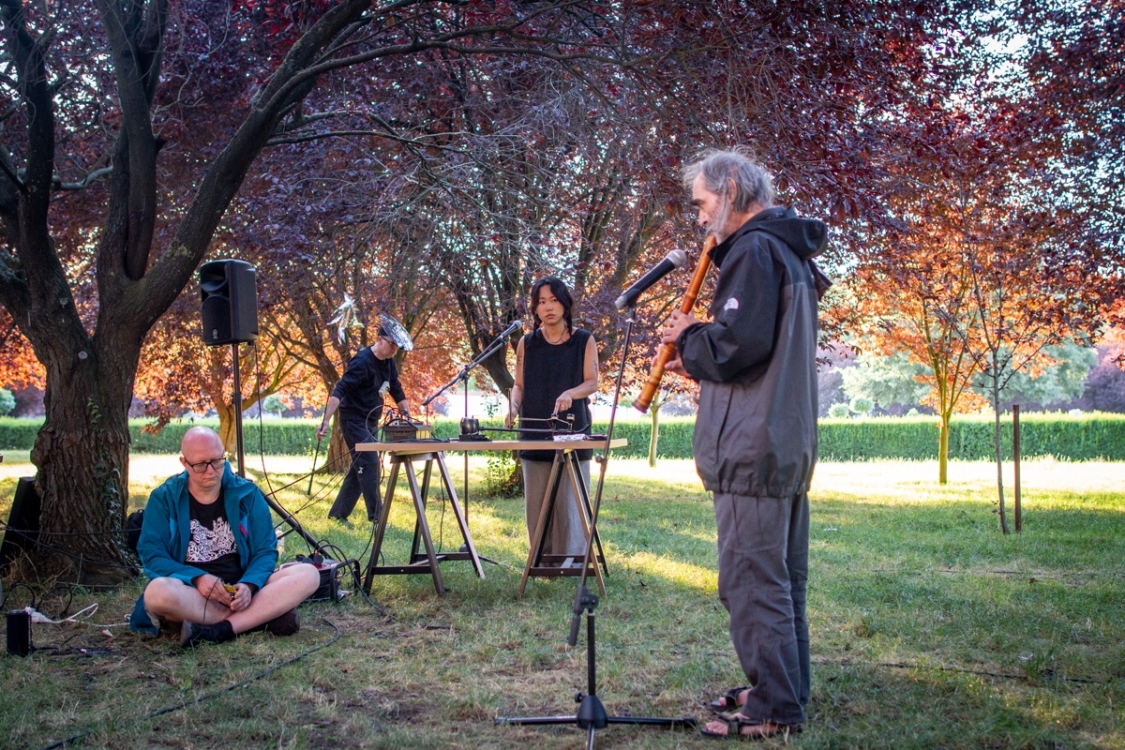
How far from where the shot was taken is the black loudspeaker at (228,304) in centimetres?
575

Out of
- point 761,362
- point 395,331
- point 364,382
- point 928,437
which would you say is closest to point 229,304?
point 395,331

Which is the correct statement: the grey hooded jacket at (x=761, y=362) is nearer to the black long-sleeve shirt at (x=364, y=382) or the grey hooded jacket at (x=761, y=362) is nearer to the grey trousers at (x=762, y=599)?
the grey trousers at (x=762, y=599)

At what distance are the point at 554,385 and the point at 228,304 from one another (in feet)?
6.49

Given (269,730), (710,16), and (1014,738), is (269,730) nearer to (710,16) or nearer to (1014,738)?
(1014,738)

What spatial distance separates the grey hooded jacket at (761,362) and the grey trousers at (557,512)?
118 inches

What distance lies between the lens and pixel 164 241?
11.5m

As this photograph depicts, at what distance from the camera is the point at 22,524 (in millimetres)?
6148

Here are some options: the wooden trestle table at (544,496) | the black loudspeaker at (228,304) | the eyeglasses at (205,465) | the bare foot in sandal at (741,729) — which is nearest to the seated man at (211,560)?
the eyeglasses at (205,465)

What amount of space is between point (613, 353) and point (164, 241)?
17.9 ft

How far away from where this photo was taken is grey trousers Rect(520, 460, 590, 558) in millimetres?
6078

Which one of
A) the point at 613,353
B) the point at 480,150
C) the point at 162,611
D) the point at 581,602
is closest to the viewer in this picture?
the point at 581,602

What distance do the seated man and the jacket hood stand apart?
2.77 metres

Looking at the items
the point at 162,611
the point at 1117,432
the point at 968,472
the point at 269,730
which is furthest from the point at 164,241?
the point at 1117,432

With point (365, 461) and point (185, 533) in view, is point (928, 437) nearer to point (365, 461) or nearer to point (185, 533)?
point (365, 461)
